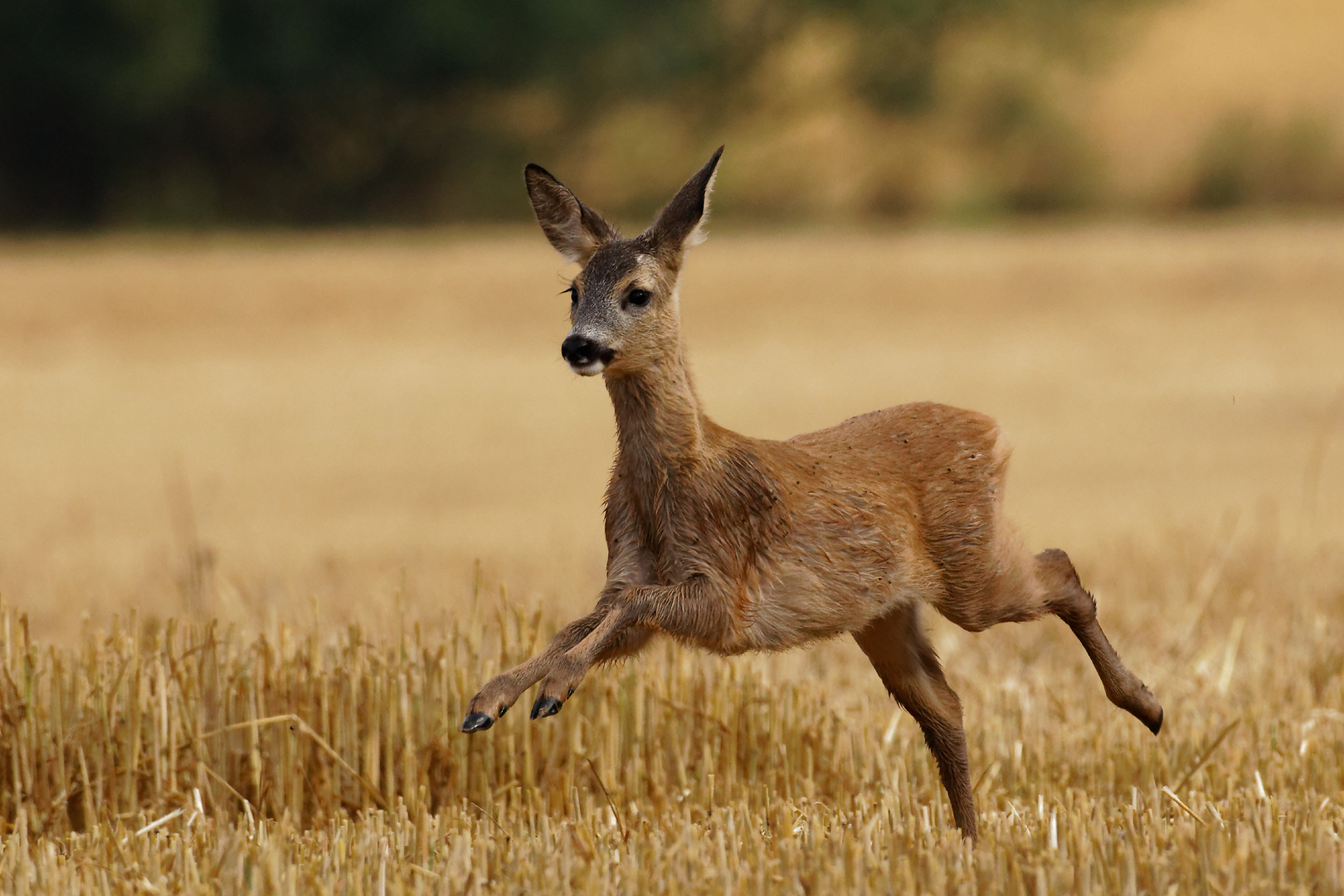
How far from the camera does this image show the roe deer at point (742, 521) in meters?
5.05

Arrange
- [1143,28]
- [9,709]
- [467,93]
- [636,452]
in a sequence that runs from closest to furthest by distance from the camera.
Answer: [636,452], [9,709], [467,93], [1143,28]

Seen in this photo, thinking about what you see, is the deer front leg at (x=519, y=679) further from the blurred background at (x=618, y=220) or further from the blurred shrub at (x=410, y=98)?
the blurred shrub at (x=410, y=98)

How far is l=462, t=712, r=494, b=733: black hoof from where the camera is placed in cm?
445

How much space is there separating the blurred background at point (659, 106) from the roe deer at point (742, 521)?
62.8 feet

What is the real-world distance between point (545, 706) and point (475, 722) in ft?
0.63

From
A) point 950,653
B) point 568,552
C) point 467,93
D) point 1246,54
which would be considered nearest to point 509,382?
point 467,93

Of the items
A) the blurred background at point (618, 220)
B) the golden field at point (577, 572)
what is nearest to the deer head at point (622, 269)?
the golden field at point (577, 572)

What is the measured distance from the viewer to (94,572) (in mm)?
12125

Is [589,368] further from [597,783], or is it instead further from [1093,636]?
[597,783]

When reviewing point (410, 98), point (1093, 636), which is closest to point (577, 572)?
point (1093, 636)

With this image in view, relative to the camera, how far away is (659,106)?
26828 millimetres

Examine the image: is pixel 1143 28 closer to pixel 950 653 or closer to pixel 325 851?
pixel 950 653

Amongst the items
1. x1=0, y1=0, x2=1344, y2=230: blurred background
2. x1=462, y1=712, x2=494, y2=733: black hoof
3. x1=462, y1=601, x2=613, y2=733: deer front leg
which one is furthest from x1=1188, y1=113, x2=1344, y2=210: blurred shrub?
x1=462, y1=712, x2=494, y2=733: black hoof

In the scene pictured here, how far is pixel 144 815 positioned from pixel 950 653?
15.1 ft
